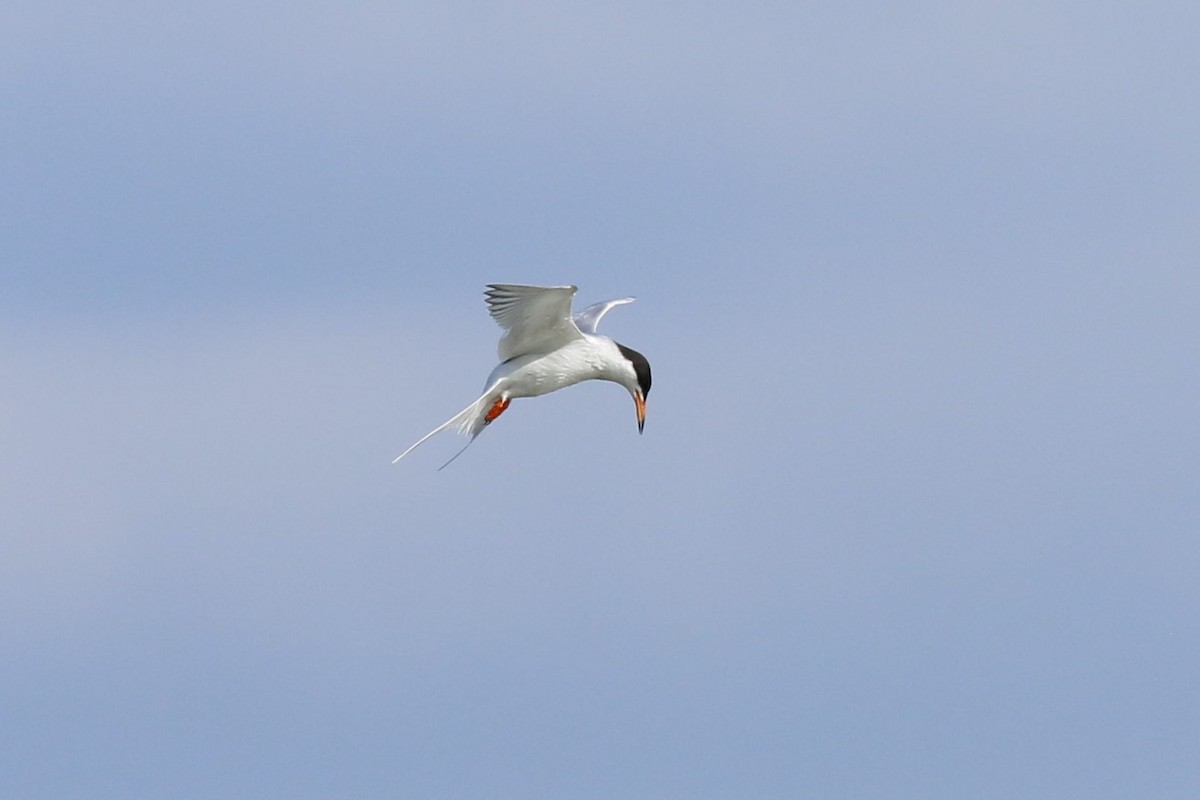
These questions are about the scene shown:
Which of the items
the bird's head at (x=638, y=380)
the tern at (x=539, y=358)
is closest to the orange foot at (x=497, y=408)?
the tern at (x=539, y=358)

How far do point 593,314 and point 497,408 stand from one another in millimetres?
2340

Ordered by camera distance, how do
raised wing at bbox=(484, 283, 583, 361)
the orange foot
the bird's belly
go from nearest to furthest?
raised wing at bbox=(484, 283, 583, 361) → the bird's belly → the orange foot

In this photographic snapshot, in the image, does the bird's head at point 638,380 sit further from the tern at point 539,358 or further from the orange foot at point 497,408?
the orange foot at point 497,408

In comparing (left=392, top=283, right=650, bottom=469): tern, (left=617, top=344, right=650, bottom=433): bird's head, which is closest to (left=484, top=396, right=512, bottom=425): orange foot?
(left=392, top=283, right=650, bottom=469): tern

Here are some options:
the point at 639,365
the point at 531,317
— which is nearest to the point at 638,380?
the point at 639,365

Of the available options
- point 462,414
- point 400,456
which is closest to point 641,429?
point 462,414

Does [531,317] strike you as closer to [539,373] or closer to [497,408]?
[539,373]

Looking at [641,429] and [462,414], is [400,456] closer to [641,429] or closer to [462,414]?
[462,414]

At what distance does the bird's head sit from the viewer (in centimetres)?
1811

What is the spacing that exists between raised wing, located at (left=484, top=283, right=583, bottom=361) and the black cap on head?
2.09 ft

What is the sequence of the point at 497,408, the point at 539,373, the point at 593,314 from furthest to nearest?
the point at 593,314, the point at 497,408, the point at 539,373

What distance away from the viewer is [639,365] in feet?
59.7

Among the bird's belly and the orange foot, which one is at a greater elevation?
the bird's belly

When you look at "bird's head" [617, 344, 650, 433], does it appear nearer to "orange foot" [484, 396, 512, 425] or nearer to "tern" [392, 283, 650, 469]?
"tern" [392, 283, 650, 469]
